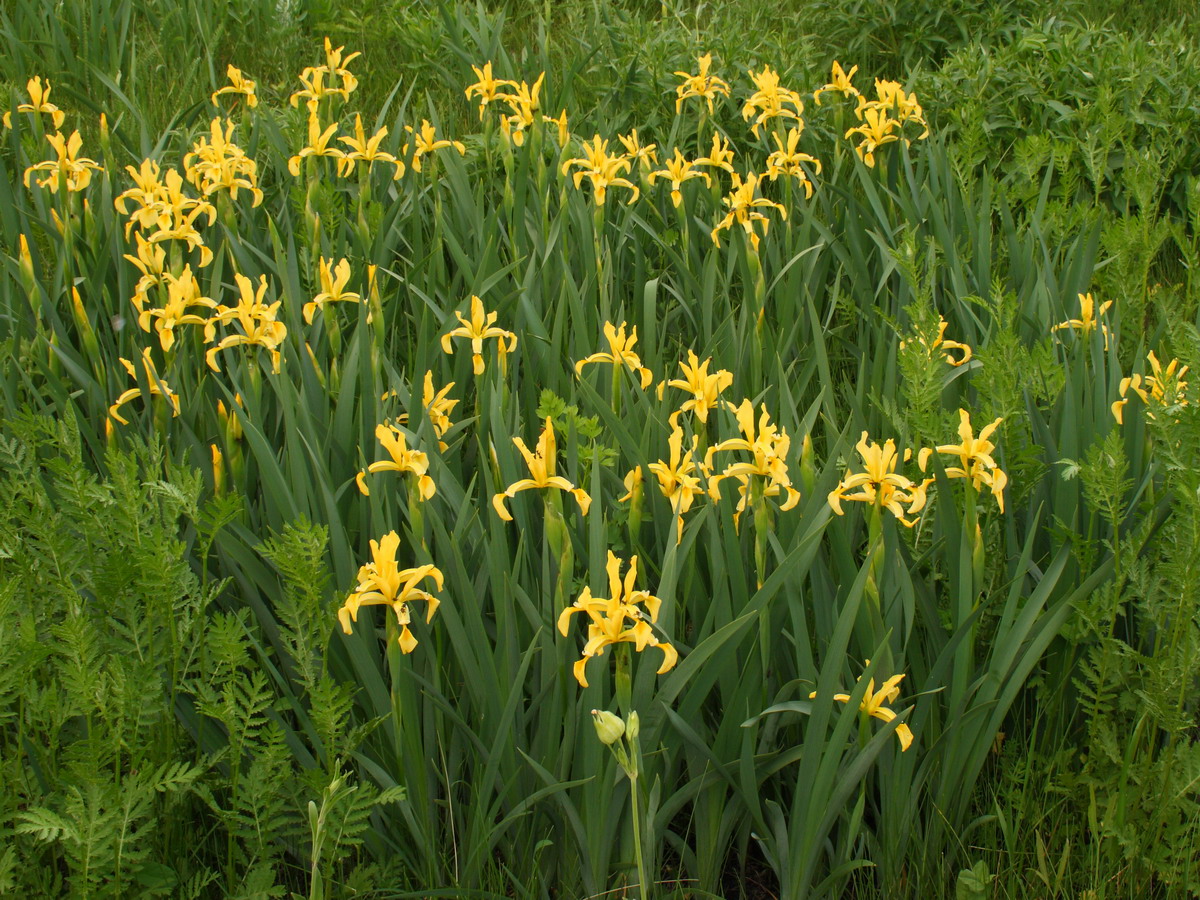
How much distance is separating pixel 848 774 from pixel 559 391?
107 centimetres

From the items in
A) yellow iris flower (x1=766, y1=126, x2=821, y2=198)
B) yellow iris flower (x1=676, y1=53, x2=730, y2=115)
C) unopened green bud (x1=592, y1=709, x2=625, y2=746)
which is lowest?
unopened green bud (x1=592, y1=709, x2=625, y2=746)

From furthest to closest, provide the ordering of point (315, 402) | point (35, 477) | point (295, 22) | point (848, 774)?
point (295, 22) < point (315, 402) < point (35, 477) < point (848, 774)

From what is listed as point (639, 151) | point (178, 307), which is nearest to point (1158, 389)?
point (639, 151)

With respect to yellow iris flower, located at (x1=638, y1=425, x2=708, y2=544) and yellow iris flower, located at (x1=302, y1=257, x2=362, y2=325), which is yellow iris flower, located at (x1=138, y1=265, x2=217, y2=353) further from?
yellow iris flower, located at (x1=638, y1=425, x2=708, y2=544)

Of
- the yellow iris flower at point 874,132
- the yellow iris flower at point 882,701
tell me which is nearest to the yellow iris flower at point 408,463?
the yellow iris flower at point 882,701

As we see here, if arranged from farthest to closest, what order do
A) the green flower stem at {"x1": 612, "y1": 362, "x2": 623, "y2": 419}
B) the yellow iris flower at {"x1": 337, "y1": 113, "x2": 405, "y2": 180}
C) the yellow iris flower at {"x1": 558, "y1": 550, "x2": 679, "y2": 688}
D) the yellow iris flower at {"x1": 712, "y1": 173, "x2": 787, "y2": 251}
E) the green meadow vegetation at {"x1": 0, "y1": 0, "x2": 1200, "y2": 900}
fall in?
the yellow iris flower at {"x1": 337, "y1": 113, "x2": 405, "y2": 180}, the yellow iris flower at {"x1": 712, "y1": 173, "x2": 787, "y2": 251}, the green flower stem at {"x1": 612, "y1": 362, "x2": 623, "y2": 419}, the green meadow vegetation at {"x1": 0, "y1": 0, "x2": 1200, "y2": 900}, the yellow iris flower at {"x1": 558, "y1": 550, "x2": 679, "y2": 688}

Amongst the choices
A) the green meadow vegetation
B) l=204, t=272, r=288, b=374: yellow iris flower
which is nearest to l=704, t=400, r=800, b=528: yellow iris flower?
the green meadow vegetation

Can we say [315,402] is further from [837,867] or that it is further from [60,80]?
[60,80]

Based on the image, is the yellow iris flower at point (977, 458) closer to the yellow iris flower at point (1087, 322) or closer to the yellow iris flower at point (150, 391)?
the yellow iris flower at point (1087, 322)

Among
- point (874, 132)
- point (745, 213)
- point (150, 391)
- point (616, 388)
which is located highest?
point (874, 132)

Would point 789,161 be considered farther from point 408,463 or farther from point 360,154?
point 408,463

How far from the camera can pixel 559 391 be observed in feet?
7.41

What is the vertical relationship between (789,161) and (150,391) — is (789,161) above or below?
above

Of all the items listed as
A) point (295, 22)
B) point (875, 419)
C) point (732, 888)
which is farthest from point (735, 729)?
point (295, 22)
